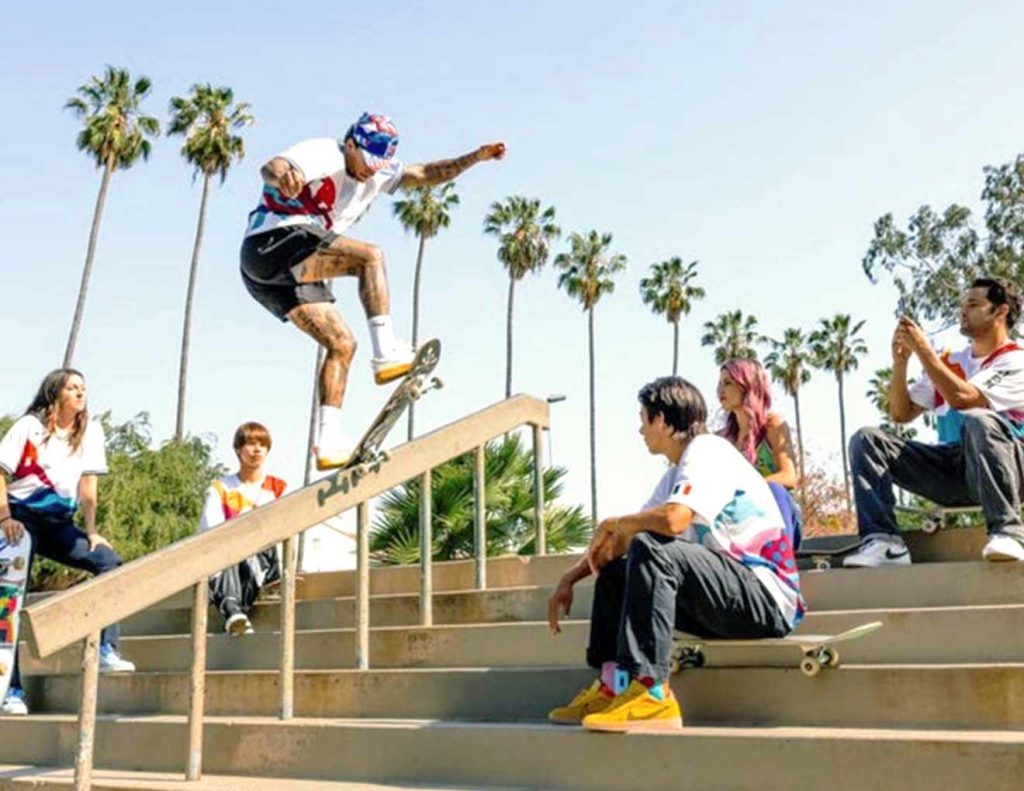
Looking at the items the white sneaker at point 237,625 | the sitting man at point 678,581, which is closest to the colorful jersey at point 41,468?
the white sneaker at point 237,625

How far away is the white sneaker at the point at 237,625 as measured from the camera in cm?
548

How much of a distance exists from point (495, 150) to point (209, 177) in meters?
31.4

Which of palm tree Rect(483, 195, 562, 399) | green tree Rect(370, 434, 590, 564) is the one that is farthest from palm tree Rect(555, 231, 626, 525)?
green tree Rect(370, 434, 590, 564)

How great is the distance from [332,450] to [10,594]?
1676mm

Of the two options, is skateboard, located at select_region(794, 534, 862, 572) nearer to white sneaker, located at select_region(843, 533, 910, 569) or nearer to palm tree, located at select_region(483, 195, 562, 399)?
white sneaker, located at select_region(843, 533, 910, 569)

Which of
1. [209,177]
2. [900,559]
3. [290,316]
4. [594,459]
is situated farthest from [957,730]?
[594,459]

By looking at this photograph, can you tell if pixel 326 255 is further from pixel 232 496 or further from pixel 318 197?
pixel 232 496

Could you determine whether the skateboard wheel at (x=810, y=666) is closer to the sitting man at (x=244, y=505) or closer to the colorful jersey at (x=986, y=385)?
the colorful jersey at (x=986, y=385)

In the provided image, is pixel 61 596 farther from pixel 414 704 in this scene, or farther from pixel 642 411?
pixel 642 411

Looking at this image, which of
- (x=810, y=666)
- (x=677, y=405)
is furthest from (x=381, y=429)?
(x=810, y=666)

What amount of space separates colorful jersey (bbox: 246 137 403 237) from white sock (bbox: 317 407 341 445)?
2.96 feet

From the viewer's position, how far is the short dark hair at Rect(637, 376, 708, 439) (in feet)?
13.0

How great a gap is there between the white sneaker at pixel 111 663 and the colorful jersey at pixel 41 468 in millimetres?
709

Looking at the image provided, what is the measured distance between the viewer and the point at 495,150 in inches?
232
